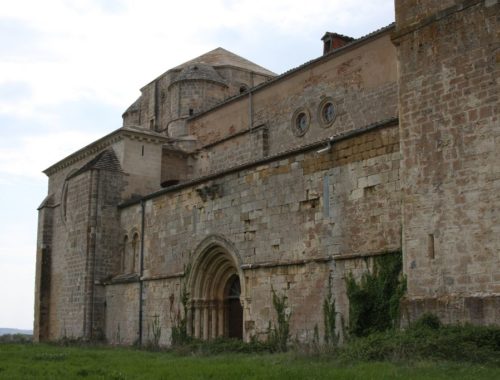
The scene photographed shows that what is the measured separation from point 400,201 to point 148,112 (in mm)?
21097

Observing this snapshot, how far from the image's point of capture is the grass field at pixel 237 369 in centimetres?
913

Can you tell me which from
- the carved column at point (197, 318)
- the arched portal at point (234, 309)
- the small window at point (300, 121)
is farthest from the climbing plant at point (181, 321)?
the small window at point (300, 121)

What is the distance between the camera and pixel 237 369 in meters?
10.5

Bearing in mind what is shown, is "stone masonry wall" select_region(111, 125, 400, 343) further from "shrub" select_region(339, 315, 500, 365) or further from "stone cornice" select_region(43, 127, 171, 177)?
"stone cornice" select_region(43, 127, 171, 177)

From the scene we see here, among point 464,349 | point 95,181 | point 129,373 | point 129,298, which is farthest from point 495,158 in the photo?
point 95,181

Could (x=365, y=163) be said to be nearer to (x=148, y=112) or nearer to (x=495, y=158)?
(x=495, y=158)

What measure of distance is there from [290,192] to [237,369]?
21.6 ft

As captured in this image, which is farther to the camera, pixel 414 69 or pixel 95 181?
pixel 95 181

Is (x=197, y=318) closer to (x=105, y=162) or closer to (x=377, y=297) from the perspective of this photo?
(x=377, y=297)

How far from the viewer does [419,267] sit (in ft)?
40.6

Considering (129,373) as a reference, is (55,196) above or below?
above

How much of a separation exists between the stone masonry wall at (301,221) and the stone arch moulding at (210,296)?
49 centimetres

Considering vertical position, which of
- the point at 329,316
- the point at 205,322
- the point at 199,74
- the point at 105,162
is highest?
the point at 199,74

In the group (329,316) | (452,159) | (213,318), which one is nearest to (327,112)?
(213,318)
